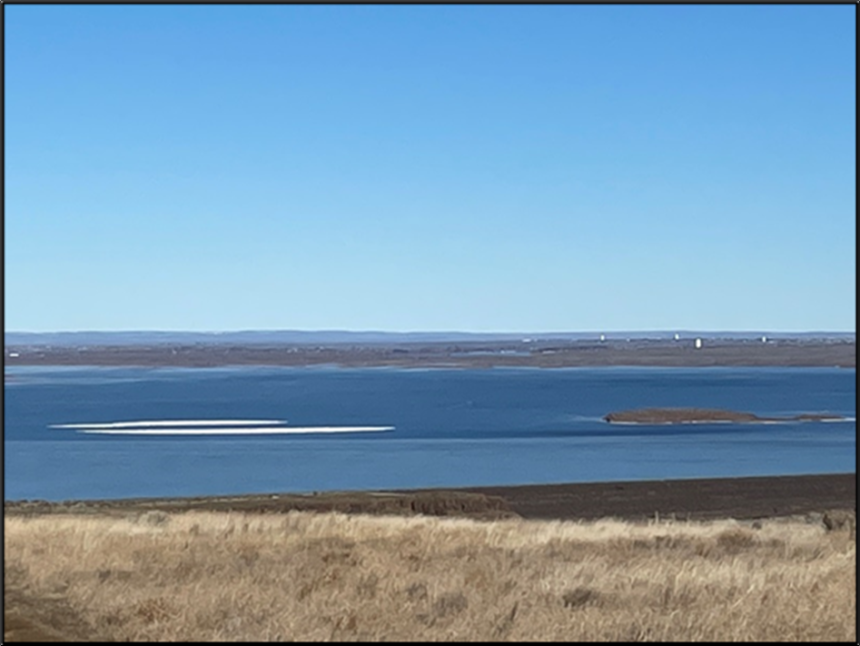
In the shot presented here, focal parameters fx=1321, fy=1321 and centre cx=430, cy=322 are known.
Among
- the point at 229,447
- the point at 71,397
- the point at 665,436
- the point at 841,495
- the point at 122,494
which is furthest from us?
the point at 71,397

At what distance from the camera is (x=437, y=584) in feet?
40.0

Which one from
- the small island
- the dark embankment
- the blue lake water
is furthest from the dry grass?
the small island

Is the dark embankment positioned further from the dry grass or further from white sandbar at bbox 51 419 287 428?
white sandbar at bbox 51 419 287 428

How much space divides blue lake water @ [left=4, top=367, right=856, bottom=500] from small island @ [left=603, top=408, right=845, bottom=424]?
6.65 feet

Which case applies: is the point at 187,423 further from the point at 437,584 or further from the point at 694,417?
the point at 437,584

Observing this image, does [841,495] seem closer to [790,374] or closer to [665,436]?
[665,436]

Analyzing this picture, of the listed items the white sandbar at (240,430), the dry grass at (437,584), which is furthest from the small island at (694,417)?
the dry grass at (437,584)

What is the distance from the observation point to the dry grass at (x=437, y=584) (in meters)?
10.6

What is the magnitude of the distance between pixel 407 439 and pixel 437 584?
2001 inches

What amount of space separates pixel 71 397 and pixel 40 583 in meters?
97.3

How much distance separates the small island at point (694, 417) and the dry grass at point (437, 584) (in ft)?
195

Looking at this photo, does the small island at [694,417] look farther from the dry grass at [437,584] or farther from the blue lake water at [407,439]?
the dry grass at [437,584]

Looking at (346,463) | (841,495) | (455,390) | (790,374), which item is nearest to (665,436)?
(346,463)

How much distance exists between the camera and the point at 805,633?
34.5ft
